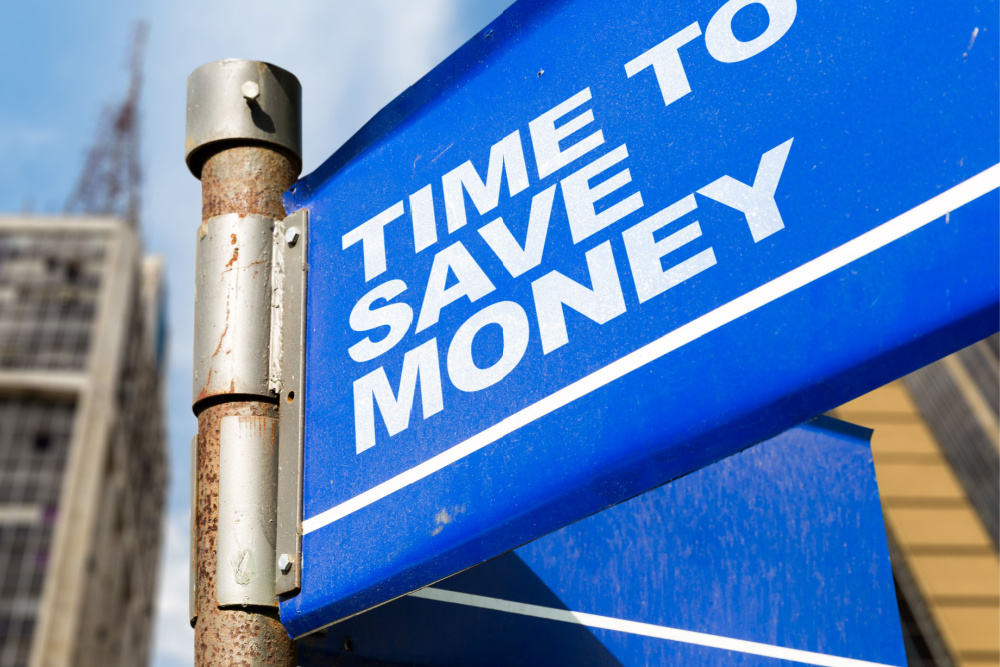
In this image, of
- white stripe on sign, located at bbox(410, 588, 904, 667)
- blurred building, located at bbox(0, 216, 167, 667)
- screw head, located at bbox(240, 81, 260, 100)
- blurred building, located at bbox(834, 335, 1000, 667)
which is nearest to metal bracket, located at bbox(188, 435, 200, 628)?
white stripe on sign, located at bbox(410, 588, 904, 667)

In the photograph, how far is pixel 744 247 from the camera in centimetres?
118

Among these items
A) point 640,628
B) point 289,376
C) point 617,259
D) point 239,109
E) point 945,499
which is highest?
point 945,499

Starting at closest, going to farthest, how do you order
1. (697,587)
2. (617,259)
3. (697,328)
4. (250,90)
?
(697,328), (617,259), (250,90), (697,587)

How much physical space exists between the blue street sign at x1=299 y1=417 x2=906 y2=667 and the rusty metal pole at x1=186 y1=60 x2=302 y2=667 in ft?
0.50

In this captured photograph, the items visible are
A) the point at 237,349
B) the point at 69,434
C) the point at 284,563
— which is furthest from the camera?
the point at 69,434

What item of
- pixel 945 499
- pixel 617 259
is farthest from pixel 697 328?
pixel 945 499

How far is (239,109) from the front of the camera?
1.77m

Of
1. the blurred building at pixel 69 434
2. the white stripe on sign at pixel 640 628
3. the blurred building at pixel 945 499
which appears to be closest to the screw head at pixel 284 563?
the white stripe on sign at pixel 640 628

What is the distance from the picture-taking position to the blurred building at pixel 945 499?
86.2 feet

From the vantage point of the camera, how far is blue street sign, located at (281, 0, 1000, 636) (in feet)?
3.48

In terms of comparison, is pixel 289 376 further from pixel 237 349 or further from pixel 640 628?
pixel 640 628

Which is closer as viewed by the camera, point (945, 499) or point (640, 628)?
point (640, 628)

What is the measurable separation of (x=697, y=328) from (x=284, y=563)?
0.71 metres

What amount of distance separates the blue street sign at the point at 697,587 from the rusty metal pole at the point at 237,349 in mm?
154
